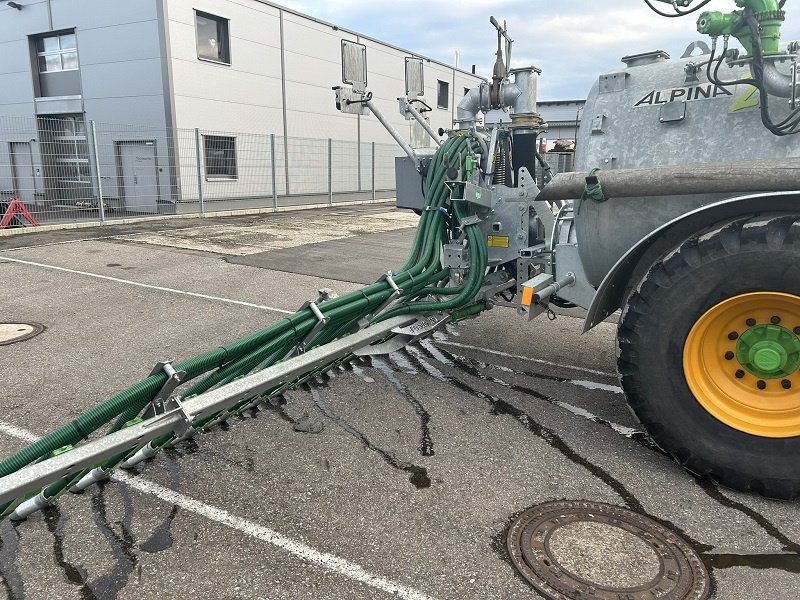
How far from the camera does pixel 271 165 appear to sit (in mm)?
17703

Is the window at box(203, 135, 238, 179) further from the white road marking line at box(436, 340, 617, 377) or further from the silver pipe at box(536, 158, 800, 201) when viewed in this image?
the silver pipe at box(536, 158, 800, 201)

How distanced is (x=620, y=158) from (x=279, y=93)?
55.9ft

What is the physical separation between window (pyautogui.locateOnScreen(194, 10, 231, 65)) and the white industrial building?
1.4 inches

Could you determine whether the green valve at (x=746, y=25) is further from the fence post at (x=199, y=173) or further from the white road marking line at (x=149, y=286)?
the fence post at (x=199, y=173)

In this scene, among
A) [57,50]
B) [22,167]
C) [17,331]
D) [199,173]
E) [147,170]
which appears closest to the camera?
[17,331]

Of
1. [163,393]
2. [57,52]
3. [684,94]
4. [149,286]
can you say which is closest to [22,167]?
[57,52]

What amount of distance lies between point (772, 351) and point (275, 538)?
240 centimetres

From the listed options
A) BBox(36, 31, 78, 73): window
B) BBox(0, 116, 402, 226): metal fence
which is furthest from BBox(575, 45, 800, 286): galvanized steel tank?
BBox(36, 31, 78, 73): window

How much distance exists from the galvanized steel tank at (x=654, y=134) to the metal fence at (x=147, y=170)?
40.4ft

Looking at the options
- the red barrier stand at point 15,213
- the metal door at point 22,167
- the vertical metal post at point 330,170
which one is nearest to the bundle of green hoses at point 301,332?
the red barrier stand at point 15,213

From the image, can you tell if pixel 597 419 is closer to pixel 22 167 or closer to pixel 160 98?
pixel 160 98

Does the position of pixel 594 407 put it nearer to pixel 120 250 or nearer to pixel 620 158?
pixel 620 158

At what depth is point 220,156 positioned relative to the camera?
54.7 feet

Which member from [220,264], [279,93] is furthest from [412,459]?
[279,93]
